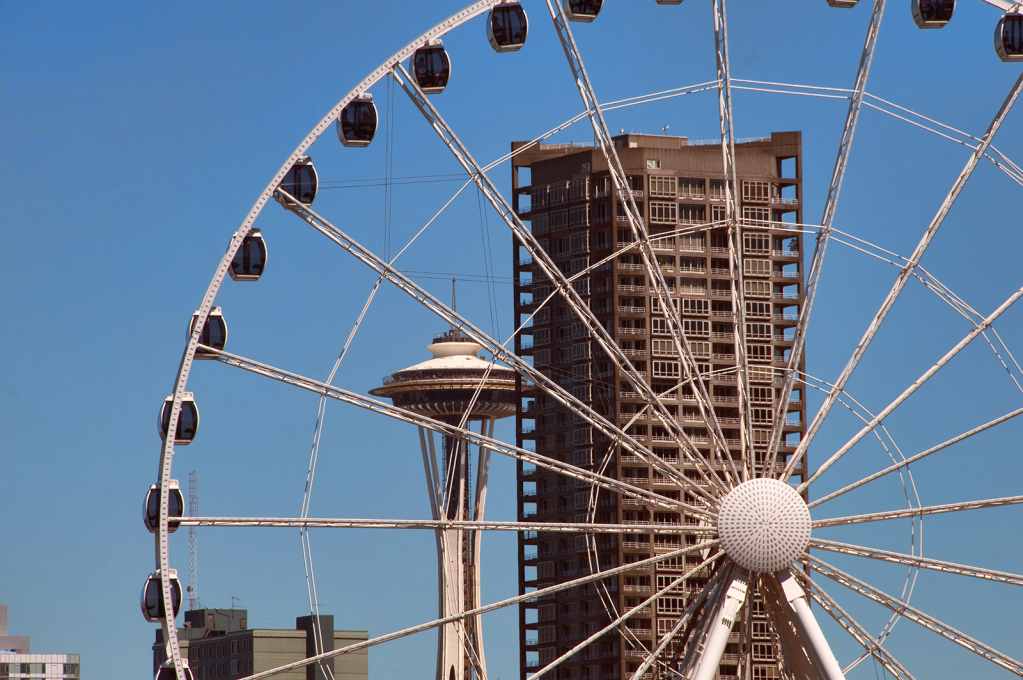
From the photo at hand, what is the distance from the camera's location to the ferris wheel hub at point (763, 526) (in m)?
54.6

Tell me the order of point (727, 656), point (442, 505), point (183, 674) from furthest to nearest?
1. point (442, 505)
2. point (727, 656)
3. point (183, 674)

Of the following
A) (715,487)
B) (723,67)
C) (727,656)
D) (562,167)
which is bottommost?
(727,656)

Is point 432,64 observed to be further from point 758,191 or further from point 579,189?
point 758,191

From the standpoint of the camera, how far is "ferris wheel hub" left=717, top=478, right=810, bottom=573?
179 feet

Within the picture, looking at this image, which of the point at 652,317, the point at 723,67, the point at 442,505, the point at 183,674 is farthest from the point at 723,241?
the point at 183,674

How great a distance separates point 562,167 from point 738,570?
7377 centimetres

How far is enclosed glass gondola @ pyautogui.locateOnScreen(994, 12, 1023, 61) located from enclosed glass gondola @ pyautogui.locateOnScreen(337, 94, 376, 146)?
17256 mm

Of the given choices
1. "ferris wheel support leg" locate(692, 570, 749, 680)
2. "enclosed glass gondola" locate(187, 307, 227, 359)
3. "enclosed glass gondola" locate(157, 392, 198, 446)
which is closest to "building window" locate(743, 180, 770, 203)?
"ferris wheel support leg" locate(692, 570, 749, 680)

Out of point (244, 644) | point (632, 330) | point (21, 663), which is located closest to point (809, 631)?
point (632, 330)

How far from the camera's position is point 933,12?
5956 cm

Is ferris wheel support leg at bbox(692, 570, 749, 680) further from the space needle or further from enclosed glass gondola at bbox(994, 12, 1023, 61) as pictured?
the space needle

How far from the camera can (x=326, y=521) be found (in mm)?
54625

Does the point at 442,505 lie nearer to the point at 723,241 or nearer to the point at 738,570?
the point at 723,241

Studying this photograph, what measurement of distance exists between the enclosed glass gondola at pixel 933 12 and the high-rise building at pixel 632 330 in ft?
197
